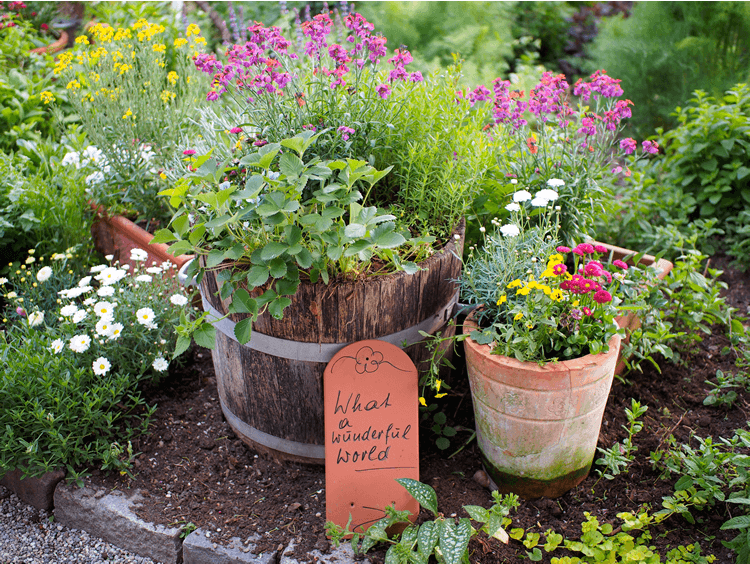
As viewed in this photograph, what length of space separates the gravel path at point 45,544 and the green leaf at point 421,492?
874 millimetres

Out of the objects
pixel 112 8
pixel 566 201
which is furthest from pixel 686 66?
pixel 112 8

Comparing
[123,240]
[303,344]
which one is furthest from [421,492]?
[123,240]

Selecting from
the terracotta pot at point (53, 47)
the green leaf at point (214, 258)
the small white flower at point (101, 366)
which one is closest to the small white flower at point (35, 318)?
the small white flower at point (101, 366)

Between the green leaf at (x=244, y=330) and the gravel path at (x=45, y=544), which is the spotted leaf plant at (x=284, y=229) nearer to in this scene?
the green leaf at (x=244, y=330)

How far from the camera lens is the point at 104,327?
80.4 inches

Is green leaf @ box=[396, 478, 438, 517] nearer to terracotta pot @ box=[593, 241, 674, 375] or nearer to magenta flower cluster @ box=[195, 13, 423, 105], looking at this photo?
terracotta pot @ box=[593, 241, 674, 375]

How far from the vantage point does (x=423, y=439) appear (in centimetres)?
210

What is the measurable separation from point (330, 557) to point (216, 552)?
1.13 feet

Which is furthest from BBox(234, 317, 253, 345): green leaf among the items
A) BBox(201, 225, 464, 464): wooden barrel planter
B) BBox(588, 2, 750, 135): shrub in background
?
BBox(588, 2, 750, 135): shrub in background

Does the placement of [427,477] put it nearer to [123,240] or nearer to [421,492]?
[421,492]

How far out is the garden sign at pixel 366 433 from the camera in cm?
175

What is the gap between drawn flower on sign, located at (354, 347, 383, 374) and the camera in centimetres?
174

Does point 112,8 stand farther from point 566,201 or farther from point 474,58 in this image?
point 566,201

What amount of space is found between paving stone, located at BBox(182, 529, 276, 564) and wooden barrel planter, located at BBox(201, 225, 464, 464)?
0.36 metres
